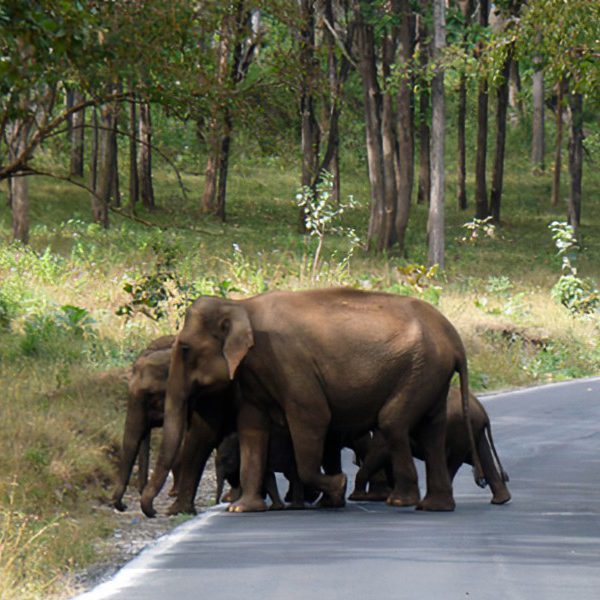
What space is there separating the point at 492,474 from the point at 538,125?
63784 mm

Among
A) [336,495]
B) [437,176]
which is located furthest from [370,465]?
[437,176]

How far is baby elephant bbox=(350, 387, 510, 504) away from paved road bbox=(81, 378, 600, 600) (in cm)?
27

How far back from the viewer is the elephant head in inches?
Answer: 498

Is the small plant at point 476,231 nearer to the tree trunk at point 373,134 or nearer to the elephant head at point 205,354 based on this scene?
the tree trunk at point 373,134

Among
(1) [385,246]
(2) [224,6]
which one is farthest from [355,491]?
(1) [385,246]

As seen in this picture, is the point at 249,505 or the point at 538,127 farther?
the point at 538,127

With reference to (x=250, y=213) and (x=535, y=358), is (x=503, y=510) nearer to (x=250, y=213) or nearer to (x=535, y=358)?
(x=535, y=358)

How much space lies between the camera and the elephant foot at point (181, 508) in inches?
503

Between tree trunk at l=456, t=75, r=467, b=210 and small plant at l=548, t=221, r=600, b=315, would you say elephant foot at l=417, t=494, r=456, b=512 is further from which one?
tree trunk at l=456, t=75, r=467, b=210

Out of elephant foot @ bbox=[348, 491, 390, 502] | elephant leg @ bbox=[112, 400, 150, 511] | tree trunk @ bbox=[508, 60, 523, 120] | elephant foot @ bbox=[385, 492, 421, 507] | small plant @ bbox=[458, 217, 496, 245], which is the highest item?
tree trunk @ bbox=[508, 60, 523, 120]

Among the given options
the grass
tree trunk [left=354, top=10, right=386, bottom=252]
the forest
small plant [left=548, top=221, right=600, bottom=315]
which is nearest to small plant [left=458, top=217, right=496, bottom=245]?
the grass

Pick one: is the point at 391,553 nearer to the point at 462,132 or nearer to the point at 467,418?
the point at 467,418

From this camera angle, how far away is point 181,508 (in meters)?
12.8

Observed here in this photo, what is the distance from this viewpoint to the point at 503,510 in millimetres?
13180
